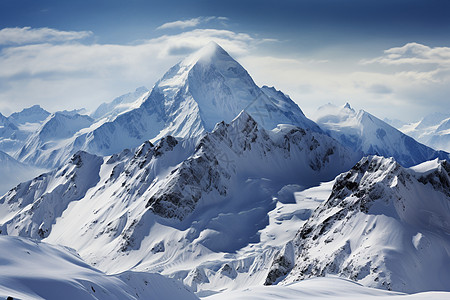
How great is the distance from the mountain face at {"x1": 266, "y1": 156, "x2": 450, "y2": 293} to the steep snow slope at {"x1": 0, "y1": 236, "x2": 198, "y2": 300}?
72.1 m

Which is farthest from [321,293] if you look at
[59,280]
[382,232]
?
[382,232]

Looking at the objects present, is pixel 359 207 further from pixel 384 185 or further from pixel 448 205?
pixel 448 205

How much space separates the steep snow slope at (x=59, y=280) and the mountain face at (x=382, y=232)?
72.1m

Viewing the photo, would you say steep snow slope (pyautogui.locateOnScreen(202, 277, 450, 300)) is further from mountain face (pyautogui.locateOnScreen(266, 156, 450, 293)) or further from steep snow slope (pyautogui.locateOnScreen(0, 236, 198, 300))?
mountain face (pyautogui.locateOnScreen(266, 156, 450, 293))

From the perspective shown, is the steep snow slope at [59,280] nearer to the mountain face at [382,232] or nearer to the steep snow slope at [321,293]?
the steep snow slope at [321,293]

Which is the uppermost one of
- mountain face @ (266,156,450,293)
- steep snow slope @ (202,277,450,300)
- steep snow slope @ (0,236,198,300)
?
steep snow slope @ (0,236,198,300)

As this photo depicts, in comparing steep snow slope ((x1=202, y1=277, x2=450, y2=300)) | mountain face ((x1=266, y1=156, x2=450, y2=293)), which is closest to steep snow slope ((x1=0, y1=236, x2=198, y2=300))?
steep snow slope ((x1=202, y1=277, x2=450, y2=300))

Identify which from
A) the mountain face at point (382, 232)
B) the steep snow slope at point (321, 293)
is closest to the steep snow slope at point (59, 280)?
the steep snow slope at point (321, 293)

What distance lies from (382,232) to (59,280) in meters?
113

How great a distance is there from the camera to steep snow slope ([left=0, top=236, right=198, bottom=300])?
55.9 meters

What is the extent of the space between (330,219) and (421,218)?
29039mm

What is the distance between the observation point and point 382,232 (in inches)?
5861

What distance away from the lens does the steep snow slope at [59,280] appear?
55.9 metres

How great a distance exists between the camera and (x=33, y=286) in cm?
5638
